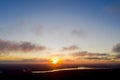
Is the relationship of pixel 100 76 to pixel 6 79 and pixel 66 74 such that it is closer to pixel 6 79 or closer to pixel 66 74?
pixel 66 74

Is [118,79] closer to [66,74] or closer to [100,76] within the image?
[100,76]

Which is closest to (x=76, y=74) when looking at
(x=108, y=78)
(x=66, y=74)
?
(x=66, y=74)

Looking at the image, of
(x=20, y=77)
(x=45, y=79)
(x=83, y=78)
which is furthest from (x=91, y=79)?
(x=20, y=77)

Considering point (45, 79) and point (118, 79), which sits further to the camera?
point (118, 79)

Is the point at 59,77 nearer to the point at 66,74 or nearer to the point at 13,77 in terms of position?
the point at 66,74

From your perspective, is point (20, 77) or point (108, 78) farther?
point (108, 78)

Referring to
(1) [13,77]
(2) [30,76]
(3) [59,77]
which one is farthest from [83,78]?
(1) [13,77]

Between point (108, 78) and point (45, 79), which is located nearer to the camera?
point (45, 79)
